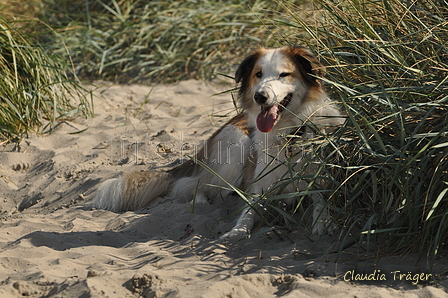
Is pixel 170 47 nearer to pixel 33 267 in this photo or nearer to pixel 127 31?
pixel 127 31

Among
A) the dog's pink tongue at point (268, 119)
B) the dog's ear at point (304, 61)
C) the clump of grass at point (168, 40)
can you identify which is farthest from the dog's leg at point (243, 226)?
the clump of grass at point (168, 40)

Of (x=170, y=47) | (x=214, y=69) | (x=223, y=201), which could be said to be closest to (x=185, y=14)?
(x=170, y=47)

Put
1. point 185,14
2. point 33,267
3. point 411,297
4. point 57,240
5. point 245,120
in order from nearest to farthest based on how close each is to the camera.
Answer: point 411,297 → point 33,267 → point 57,240 → point 245,120 → point 185,14

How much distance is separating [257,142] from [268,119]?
1.19ft

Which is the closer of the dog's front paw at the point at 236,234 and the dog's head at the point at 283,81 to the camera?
the dog's front paw at the point at 236,234

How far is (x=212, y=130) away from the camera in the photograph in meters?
5.88

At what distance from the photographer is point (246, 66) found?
4.41 meters

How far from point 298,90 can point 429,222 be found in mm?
1546

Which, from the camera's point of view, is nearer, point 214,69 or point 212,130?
point 212,130

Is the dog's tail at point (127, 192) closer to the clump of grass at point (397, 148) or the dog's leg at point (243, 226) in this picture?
the dog's leg at point (243, 226)

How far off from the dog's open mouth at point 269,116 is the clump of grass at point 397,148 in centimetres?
54

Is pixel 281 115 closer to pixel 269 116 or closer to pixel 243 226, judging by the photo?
pixel 269 116

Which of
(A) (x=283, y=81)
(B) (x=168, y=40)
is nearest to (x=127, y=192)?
(A) (x=283, y=81)

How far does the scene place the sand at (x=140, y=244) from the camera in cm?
282
